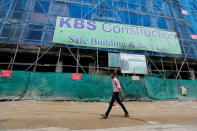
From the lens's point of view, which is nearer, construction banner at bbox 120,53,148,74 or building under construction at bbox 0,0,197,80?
construction banner at bbox 120,53,148,74

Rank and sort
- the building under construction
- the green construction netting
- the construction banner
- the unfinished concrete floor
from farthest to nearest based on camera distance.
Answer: the building under construction
the construction banner
the green construction netting
the unfinished concrete floor

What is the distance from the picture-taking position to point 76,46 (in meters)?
8.87

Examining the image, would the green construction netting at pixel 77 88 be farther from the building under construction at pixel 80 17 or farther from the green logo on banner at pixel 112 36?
the green logo on banner at pixel 112 36

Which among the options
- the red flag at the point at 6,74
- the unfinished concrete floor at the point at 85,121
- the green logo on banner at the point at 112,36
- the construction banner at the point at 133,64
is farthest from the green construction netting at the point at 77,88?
the green logo on banner at the point at 112,36

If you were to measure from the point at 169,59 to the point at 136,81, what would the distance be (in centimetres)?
589

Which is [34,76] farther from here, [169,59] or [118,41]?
[169,59]

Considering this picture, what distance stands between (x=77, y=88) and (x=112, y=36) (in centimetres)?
562

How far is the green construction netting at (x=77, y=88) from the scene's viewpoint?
20.3 ft

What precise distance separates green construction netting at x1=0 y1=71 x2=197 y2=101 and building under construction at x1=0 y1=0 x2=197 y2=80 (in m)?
1.22

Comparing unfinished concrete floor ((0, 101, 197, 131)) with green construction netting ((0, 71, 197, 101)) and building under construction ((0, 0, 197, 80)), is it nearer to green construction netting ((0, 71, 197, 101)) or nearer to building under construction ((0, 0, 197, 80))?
green construction netting ((0, 71, 197, 101))

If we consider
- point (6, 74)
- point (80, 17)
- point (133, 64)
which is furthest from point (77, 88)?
point (80, 17)

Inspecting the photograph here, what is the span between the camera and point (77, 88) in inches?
266

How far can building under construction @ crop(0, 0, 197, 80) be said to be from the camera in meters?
8.66

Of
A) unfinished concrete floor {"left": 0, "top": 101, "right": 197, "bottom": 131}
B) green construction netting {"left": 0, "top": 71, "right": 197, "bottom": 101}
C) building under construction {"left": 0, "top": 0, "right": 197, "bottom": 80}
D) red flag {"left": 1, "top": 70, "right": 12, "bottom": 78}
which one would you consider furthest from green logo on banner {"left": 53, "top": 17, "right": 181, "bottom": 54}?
unfinished concrete floor {"left": 0, "top": 101, "right": 197, "bottom": 131}
